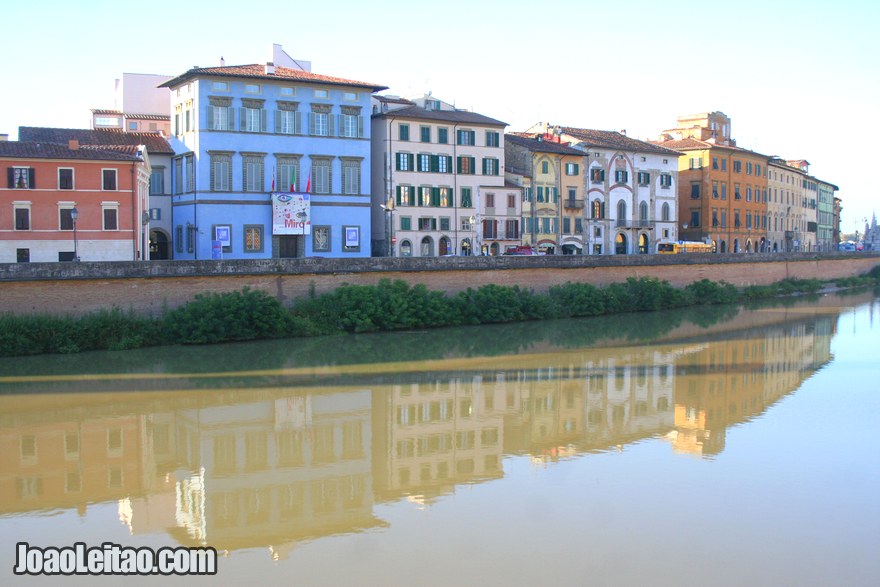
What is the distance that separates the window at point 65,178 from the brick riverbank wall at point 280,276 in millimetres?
5220

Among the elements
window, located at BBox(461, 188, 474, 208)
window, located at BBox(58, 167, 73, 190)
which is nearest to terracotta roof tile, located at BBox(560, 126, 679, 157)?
window, located at BBox(461, 188, 474, 208)

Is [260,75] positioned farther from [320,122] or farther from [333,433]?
[333,433]

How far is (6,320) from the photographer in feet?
76.8

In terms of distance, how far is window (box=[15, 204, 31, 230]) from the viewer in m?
28.5

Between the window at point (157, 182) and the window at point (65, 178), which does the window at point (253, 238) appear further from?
the window at point (65, 178)

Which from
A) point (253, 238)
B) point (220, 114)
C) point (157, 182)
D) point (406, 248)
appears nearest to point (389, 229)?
point (406, 248)

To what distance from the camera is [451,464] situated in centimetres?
1431

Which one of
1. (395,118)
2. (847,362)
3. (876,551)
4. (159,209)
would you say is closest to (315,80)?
(395,118)

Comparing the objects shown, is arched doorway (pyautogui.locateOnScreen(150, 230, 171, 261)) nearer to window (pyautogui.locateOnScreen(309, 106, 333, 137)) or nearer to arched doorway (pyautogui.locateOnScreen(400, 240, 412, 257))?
window (pyautogui.locateOnScreen(309, 106, 333, 137))

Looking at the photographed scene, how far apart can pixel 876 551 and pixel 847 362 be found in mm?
16250

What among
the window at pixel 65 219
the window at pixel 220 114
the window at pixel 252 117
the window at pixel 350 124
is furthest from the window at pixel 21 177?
the window at pixel 350 124

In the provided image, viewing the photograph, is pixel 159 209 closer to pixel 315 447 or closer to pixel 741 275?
pixel 315 447

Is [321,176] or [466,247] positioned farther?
[466,247]

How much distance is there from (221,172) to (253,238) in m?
2.87
